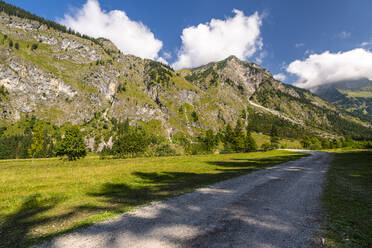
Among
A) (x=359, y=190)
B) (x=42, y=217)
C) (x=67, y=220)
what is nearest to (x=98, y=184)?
(x=42, y=217)

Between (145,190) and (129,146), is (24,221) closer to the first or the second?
(145,190)

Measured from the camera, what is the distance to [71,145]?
6631cm

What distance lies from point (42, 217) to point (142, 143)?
9923 centimetres

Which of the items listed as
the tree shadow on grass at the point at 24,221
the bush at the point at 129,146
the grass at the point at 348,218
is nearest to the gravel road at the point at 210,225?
the grass at the point at 348,218

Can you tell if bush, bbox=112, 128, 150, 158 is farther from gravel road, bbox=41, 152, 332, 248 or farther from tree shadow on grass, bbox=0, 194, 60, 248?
gravel road, bbox=41, 152, 332, 248

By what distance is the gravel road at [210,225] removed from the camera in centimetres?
545

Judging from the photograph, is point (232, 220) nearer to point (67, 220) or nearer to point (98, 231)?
point (98, 231)

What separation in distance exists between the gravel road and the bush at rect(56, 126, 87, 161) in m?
72.3

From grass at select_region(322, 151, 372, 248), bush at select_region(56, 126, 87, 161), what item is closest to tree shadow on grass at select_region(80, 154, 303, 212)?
grass at select_region(322, 151, 372, 248)

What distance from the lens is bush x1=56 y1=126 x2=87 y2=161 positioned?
217 ft

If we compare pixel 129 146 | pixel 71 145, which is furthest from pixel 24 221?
pixel 129 146

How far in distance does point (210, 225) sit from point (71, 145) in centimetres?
7611

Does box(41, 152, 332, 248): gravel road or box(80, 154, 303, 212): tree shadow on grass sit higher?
box(41, 152, 332, 248): gravel road

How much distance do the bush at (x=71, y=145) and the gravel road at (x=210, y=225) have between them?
72.3m
